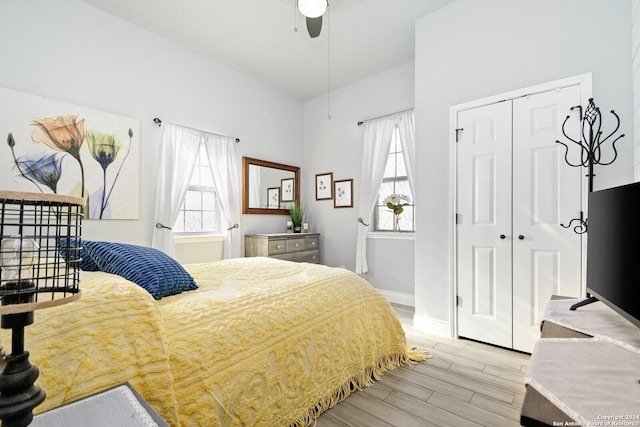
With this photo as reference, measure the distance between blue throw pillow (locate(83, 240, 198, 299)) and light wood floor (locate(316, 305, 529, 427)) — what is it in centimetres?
108

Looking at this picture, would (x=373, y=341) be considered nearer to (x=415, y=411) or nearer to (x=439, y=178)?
(x=415, y=411)

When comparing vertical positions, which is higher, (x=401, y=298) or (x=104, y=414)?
(x=104, y=414)

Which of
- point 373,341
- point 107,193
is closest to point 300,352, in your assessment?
point 373,341

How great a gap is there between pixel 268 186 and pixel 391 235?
1.97 meters

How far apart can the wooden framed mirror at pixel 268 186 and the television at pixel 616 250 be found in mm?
3653

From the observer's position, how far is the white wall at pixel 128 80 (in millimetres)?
2486

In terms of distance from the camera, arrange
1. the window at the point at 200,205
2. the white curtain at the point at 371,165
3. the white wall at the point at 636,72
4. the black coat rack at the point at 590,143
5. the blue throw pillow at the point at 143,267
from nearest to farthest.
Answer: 1. the blue throw pillow at the point at 143,267
2. the white wall at the point at 636,72
3. the black coat rack at the point at 590,143
4. the window at the point at 200,205
5. the white curtain at the point at 371,165

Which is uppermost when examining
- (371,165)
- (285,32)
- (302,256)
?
(285,32)

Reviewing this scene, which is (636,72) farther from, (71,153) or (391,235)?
(71,153)

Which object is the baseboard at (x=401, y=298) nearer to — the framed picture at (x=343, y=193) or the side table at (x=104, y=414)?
the framed picture at (x=343, y=193)

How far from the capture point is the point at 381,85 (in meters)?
4.14

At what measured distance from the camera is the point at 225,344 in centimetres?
121

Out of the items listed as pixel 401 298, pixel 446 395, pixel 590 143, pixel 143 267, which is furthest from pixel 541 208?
pixel 143 267

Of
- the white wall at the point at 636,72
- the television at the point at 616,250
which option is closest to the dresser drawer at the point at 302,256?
the television at the point at 616,250
